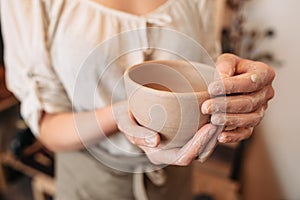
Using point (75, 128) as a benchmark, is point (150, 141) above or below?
above

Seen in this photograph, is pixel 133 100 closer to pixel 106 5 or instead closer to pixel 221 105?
pixel 221 105

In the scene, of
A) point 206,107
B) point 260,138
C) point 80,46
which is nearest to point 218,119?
point 206,107

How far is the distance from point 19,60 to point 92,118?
16 cm

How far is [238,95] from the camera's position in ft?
1.19

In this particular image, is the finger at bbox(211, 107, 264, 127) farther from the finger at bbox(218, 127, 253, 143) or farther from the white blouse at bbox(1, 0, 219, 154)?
the white blouse at bbox(1, 0, 219, 154)

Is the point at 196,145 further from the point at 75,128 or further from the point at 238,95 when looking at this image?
the point at 75,128

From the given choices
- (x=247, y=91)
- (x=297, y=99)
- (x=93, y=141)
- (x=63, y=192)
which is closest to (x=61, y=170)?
(x=63, y=192)

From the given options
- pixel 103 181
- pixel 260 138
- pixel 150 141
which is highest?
pixel 150 141

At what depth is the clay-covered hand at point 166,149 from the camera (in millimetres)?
370

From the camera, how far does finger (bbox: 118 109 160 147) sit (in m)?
0.38

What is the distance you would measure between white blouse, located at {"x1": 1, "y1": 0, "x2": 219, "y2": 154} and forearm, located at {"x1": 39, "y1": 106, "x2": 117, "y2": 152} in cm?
2

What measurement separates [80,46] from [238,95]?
28 centimetres

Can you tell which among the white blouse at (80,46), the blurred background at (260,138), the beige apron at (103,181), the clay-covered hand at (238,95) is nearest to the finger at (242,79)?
the clay-covered hand at (238,95)

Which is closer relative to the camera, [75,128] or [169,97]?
[169,97]
